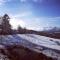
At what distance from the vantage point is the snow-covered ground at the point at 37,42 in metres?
1.71

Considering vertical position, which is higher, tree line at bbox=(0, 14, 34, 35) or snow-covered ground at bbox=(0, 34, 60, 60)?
tree line at bbox=(0, 14, 34, 35)

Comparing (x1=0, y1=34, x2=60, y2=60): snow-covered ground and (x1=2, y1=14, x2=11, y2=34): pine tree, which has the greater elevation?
(x1=2, y1=14, x2=11, y2=34): pine tree

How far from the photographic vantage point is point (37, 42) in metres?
1.79

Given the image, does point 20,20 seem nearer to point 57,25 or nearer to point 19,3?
point 19,3

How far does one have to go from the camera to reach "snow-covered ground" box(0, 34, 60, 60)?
171cm

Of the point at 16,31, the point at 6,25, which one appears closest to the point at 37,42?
the point at 16,31

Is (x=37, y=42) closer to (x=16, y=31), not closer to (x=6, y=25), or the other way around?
(x=16, y=31)

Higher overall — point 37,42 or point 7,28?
point 7,28

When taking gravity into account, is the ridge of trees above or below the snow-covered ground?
above

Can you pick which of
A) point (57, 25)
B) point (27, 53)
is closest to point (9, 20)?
point (27, 53)

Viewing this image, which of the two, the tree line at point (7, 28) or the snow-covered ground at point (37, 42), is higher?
the tree line at point (7, 28)

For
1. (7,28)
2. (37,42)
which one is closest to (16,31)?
(7,28)

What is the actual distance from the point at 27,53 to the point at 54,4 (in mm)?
603

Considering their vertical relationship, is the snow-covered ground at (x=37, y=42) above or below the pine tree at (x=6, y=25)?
below
